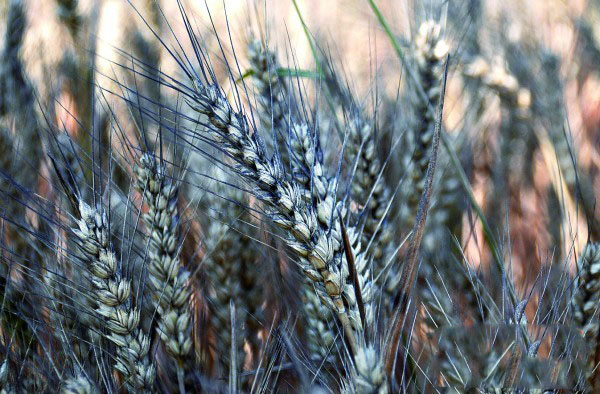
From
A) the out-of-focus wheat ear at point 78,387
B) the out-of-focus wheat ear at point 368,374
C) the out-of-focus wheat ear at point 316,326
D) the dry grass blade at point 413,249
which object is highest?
the dry grass blade at point 413,249

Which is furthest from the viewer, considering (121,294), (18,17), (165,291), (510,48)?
(510,48)

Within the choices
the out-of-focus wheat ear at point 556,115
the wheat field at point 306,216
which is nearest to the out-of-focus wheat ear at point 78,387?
the wheat field at point 306,216

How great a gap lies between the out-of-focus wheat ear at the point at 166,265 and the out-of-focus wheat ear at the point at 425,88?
1.26 ft

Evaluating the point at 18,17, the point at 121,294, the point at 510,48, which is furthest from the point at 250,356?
the point at 510,48

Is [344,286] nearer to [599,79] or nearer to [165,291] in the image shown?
[165,291]

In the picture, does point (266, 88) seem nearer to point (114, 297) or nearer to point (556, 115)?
point (114, 297)

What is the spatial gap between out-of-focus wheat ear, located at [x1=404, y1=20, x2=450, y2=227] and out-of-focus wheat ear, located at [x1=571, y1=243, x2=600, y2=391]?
27cm

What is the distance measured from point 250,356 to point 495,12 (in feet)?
4.35

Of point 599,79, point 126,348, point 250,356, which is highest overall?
point 599,79

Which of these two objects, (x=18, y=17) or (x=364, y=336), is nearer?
(x=364, y=336)

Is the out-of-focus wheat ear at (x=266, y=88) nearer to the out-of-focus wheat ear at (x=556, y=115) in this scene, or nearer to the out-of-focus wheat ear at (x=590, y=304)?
the out-of-focus wheat ear at (x=590, y=304)

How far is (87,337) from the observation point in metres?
0.80

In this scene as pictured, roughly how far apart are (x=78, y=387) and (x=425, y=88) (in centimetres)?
66

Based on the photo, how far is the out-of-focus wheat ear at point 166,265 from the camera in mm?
740
